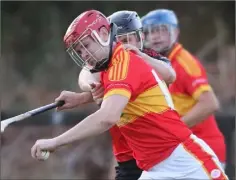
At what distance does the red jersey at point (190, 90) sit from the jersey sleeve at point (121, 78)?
2.20 m

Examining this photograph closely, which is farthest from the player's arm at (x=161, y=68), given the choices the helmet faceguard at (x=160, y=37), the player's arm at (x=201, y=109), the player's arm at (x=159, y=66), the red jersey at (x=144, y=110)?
the helmet faceguard at (x=160, y=37)

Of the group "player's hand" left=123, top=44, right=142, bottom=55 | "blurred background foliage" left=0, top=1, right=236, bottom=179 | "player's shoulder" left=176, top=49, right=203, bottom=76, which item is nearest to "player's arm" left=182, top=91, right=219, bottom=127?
"player's shoulder" left=176, top=49, right=203, bottom=76

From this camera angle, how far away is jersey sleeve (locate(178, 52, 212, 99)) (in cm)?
728

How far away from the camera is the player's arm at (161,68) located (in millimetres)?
5676

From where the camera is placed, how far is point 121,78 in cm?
500

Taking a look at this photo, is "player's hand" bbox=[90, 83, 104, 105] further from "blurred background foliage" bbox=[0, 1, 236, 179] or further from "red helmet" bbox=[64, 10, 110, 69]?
"blurred background foliage" bbox=[0, 1, 236, 179]

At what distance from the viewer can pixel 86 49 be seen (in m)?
5.14

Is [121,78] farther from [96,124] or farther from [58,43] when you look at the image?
[58,43]

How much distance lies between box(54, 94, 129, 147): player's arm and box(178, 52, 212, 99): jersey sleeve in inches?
96.6

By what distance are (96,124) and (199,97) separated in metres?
2.59

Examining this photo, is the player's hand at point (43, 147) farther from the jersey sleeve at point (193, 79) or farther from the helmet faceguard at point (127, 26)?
the jersey sleeve at point (193, 79)

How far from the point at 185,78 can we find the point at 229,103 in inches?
182

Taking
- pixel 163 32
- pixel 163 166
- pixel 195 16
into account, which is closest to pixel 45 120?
pixel 163 32

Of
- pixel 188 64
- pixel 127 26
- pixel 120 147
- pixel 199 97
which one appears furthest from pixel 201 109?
pixel 127 26
